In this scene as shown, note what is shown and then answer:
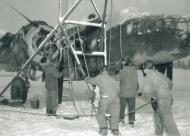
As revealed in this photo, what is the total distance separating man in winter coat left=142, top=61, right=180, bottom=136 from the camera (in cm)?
791

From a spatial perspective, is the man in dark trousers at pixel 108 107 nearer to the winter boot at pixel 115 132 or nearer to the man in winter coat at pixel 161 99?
the winter boot at pixel 115 132

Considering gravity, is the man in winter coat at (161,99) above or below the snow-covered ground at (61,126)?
above

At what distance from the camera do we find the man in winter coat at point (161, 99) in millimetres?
7906

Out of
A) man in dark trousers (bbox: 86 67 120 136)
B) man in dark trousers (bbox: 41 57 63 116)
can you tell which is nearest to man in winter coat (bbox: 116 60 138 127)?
man in dark trousers (bbox: 86 67 120 136)

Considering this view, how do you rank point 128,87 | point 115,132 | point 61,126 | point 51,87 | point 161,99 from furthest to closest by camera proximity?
point 51,87 → point 128,87 → point 61,126 → point 115,132 → point 161,99

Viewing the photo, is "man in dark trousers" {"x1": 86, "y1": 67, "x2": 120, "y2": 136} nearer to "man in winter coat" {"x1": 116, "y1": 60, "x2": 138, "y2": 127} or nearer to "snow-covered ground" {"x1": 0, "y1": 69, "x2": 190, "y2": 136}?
"snow-covered ground" {"x1": 0, "y1": 69, "x2": 190, "y2": 136}

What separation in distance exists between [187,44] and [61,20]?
4172 millimetres

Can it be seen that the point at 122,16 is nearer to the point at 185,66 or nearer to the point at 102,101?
the point at 102,101

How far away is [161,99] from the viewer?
8.04 m

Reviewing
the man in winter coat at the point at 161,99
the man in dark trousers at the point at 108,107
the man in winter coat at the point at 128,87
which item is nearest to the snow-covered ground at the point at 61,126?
the man in dark trousers at the point at 108,107

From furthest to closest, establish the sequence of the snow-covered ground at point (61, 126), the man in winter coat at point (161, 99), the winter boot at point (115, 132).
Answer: the snow-covered ground at point (61, 126)
the winter boot at point (115, 132)
the man in winter coat at point (161, 99)

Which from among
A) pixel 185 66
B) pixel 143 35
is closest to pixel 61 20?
pixel 143 35

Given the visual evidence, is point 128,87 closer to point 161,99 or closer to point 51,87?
point 161,99

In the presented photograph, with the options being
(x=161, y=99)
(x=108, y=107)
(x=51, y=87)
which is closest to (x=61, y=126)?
(x=108, y=107)
